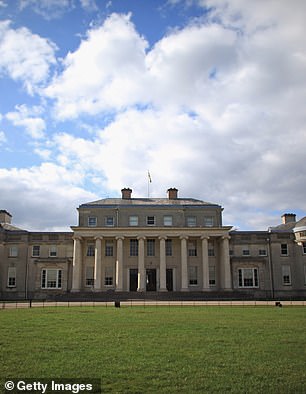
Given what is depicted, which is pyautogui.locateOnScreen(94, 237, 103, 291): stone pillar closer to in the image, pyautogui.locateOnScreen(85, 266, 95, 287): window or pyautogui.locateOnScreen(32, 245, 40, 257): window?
pyautogui.locateOnScreen(85, 266, 95, 287): window

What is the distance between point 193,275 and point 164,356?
46678mm

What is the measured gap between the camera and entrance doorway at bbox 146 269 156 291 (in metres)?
57.7

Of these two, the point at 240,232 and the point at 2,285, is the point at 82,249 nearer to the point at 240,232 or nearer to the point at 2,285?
the point at 2,285

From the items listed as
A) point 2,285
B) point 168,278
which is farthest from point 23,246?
point 168,278

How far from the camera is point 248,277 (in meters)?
58.2

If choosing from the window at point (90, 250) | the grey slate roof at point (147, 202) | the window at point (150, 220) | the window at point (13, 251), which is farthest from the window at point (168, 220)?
the window at point (13, 251)

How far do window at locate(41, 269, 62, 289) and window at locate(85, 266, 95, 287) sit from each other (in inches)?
147

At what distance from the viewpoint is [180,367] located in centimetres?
1095

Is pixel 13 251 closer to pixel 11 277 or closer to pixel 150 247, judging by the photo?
pixel 11 277

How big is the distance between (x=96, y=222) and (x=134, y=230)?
6.59 metres

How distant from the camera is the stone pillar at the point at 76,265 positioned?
55.2m

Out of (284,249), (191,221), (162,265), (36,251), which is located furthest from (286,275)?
(36,251)

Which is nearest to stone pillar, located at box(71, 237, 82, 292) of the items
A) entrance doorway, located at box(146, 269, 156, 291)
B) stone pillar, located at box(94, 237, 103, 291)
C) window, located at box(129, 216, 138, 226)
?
stone pillar, located at box(94, 237, 103, 291)

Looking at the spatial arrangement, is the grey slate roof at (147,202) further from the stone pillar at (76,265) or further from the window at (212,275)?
the window at (212,275)
